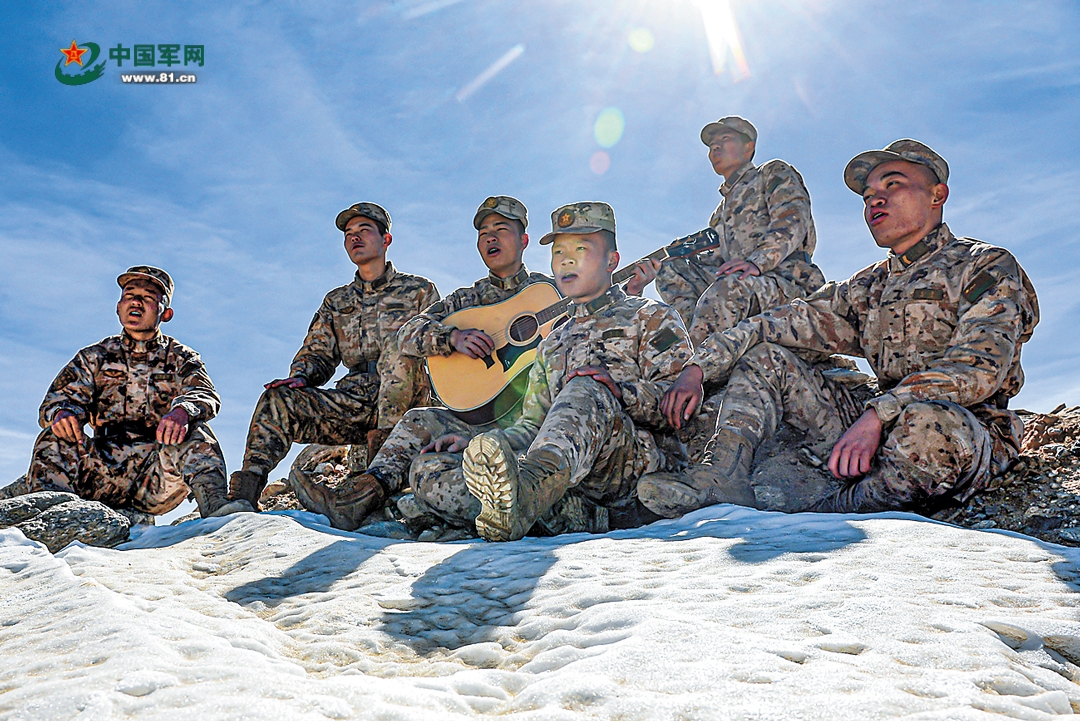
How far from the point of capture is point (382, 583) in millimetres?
2688

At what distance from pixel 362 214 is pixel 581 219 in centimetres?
319

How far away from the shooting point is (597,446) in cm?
378

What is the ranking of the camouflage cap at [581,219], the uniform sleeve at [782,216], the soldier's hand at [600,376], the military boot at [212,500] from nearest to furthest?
the soldier's hand at [600,376] < the camouflage cap at [581,219] < the military boot at [212,500] < the uniform sleeve at [782,216]

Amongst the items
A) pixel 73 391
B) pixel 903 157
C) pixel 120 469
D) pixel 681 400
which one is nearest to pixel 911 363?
pixel 903 157

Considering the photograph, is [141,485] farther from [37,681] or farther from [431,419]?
[37,681]

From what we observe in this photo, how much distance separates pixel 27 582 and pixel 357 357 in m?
4.35

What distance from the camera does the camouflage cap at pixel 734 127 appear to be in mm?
7172

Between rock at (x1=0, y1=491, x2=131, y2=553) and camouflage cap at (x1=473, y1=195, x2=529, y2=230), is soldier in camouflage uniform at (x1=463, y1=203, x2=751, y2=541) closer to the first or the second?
camouflage cap at (x1=473, y1=195, x2=529, y2=230)

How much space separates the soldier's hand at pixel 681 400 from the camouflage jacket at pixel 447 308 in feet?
7.83

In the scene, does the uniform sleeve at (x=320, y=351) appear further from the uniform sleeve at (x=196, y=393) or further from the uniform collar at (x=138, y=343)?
the uniform collar at (x=138, y=343)

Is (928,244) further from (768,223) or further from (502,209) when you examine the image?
(502,209)

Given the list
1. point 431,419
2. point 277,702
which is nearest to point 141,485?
point 431,419

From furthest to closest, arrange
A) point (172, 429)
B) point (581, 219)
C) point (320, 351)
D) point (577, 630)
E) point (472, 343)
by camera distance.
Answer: point (320, 351) < point (472, 343) < point (172, 429) < point (581, 219) < point (577, 630)

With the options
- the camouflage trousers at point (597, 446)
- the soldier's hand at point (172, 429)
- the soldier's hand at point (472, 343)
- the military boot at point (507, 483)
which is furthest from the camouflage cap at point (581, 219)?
the soldier's hand at point (172, 429)
